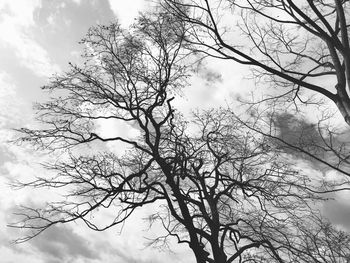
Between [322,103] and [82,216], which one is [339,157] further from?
[82,216]

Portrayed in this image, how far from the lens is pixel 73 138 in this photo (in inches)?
354

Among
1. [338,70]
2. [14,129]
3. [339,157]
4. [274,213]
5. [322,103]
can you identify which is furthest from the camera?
[274,213]

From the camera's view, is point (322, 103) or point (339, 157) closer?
point (339, 157)

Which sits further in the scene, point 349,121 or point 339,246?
point 339,246

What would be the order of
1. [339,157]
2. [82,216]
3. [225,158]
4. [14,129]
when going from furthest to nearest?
[225,158]
[14,129]
[82,216]
[339,157]

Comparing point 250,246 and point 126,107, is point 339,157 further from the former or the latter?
point 126,107

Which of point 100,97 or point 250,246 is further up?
point 100,97

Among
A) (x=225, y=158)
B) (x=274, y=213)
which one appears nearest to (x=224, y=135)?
(x=225, y=158)

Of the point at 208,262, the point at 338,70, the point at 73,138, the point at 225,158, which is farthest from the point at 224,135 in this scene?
the point at 338,70

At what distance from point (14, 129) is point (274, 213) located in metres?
7.17

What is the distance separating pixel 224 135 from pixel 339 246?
4634mm

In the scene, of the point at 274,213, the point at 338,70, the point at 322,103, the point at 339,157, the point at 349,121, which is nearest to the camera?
the point at 349,121

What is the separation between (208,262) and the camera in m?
8.45

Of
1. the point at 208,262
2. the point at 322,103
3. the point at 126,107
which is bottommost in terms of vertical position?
the point at 208,262
